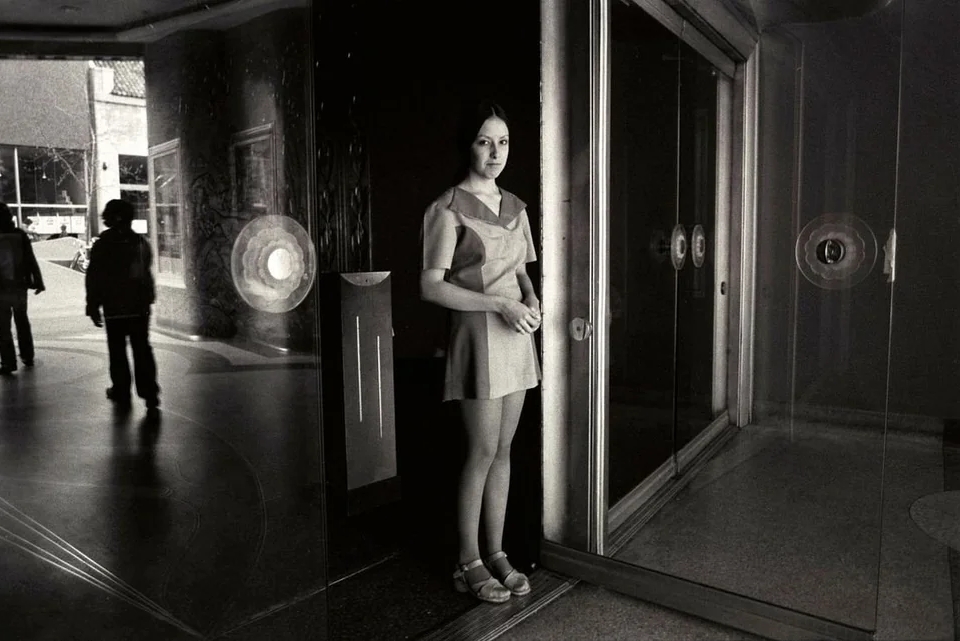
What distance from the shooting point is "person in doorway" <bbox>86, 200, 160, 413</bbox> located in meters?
1.59

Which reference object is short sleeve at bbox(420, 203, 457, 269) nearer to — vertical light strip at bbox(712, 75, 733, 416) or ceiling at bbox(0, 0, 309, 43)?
ceiling at bbox(0, 0, 309, 43)

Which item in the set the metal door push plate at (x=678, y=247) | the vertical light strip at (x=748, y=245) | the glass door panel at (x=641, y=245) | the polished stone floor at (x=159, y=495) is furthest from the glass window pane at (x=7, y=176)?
the metal door push plate at (x=678, y=247)

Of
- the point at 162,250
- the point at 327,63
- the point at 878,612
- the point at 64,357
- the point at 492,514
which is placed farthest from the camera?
the point at 327,63

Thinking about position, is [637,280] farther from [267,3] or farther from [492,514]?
[267,3]

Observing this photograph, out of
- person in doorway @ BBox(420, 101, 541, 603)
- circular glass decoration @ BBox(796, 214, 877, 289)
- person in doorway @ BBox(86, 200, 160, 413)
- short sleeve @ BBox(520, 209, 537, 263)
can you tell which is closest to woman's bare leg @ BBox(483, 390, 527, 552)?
person in doorway @ BBox(420, 101, 541, 603)

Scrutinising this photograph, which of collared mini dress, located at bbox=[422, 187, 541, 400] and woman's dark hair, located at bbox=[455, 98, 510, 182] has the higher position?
woman's dark hair, located at bbox=[455, 98, 510, 182]

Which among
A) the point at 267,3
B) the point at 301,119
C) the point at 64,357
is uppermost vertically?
the point at 267,3

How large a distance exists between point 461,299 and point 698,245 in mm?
933

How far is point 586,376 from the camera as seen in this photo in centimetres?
260

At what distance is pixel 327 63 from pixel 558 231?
0.96 meters

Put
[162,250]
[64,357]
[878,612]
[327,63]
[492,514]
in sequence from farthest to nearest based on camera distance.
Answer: [327,63] → [492,514] → [878,612] → [162,250] → [64,357]

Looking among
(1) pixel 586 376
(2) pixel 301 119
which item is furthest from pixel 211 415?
(1) pixel 586 376

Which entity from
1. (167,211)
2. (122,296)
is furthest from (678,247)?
(122,296)

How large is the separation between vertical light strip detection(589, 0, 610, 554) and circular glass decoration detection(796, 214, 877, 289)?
2.01 ft
